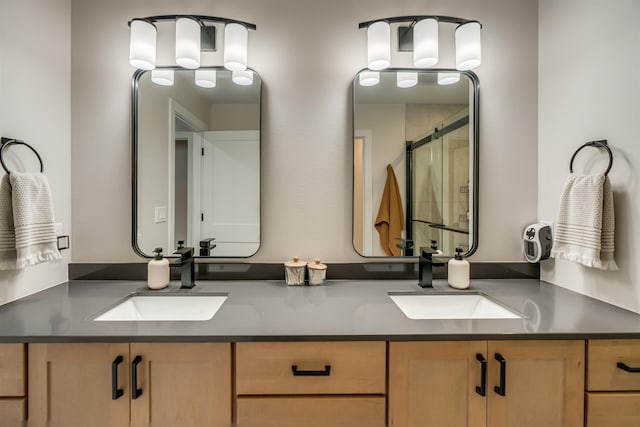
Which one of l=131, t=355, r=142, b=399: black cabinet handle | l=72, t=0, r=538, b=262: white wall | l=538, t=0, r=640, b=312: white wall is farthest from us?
l=72, t=0, r=538, b=262: white wall

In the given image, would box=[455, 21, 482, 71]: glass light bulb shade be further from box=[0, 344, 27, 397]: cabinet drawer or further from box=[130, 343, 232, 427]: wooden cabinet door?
box=[0, 344, 27, 397]: cabinet drawer

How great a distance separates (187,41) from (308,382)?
1.50m

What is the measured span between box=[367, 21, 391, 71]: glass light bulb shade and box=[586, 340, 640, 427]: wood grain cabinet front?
1.35 metres

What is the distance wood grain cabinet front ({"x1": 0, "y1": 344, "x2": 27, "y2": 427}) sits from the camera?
38.8 inches

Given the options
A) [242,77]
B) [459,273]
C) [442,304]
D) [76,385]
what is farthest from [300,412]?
[242,77]

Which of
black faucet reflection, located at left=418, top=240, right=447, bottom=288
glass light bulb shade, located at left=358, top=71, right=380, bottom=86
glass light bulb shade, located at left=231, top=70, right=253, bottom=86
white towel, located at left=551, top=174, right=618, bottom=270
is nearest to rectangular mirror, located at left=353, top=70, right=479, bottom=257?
glass light bulb shade, located at left=358, top=71, right=380, bottom=86

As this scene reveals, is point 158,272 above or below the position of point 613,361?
above

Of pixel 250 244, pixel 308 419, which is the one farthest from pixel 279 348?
pixel 250 244

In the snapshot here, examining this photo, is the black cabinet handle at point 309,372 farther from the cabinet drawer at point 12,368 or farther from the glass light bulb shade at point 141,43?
the glass light bulb shade at point 141,43

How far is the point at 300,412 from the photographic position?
101 centimetres

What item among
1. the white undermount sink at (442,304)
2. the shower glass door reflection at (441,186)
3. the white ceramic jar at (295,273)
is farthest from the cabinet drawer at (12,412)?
the shower glass door reflection at (441,186)

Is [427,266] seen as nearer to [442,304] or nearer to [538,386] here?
[442,304]

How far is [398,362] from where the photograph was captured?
3.32ft

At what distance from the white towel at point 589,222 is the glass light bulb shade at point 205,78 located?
165 cm
